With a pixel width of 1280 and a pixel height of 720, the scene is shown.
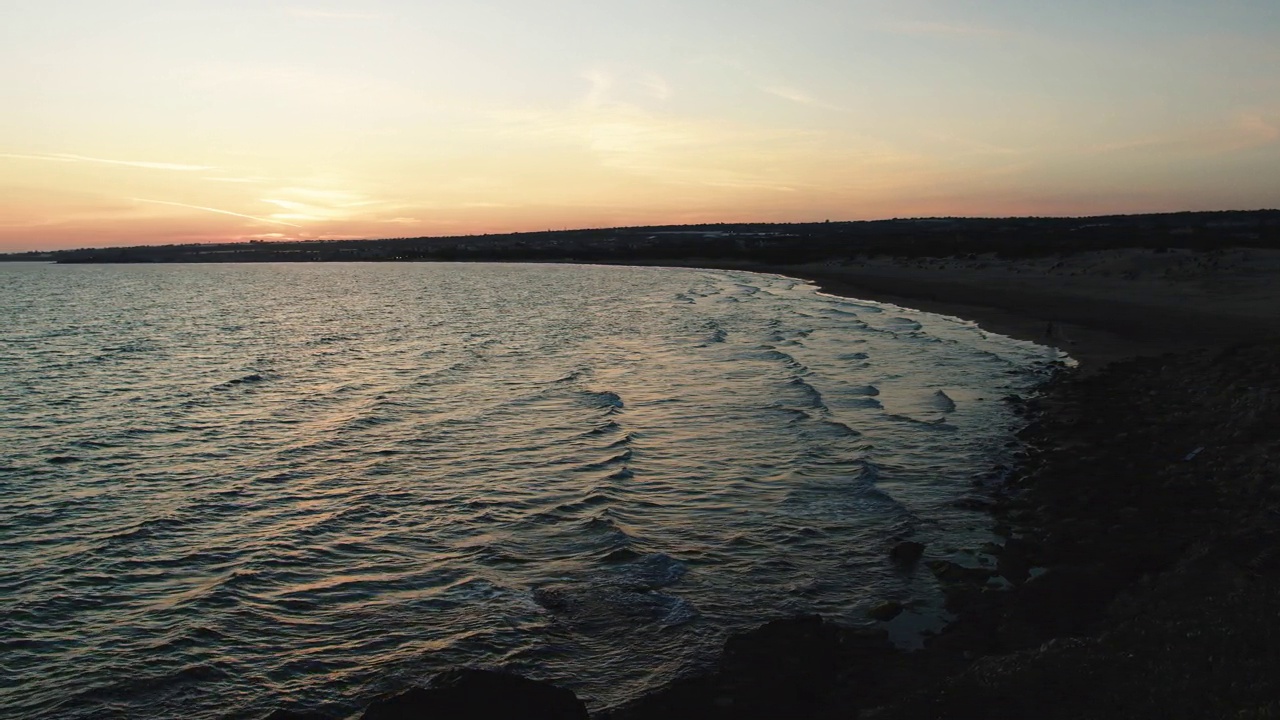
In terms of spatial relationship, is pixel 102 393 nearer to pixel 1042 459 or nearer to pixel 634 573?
pixel 634 573

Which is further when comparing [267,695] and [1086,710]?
[267,695]

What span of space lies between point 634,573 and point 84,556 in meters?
9.71

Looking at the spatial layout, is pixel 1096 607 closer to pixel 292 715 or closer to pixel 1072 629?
pixel 1072 629

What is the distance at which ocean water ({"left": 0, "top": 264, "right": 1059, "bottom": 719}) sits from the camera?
37.3ft

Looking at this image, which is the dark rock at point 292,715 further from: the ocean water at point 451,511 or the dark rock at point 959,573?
the dark rock at point 959,573

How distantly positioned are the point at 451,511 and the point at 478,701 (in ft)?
31.5

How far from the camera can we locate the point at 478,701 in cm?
828

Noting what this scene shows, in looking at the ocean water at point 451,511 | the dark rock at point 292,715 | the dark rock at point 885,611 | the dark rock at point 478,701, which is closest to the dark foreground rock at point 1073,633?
the dark rock at point 478,701

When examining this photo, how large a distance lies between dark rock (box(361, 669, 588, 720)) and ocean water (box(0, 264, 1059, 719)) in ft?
5.69

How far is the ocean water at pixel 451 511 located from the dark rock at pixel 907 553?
13.7 inches

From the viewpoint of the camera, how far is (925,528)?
52.5 feet

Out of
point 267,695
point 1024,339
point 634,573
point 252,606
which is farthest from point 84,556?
point 1024,339

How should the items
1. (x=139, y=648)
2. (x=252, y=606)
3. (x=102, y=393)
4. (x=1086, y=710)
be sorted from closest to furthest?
(x=1086, y=710) < (x=139, y=648) < (x=252, y=606) < (x=102, y=393)

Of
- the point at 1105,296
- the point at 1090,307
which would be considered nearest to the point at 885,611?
the point at 1090,307
